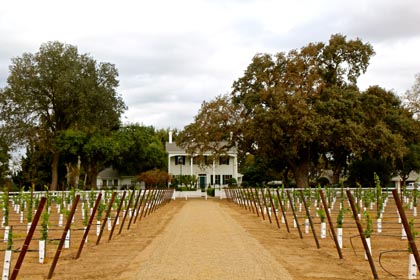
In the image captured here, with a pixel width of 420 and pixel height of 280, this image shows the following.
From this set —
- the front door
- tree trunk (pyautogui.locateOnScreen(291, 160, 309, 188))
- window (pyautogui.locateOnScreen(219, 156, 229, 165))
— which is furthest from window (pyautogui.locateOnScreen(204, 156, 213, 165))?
the front door

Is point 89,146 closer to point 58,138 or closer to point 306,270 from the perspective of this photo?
point 58,138

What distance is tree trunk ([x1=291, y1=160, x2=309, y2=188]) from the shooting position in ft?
137

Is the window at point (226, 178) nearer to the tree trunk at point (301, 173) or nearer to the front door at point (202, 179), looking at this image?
the front door at point (202, 179)

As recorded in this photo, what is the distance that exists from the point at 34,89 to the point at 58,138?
436cm

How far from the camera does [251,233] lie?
15.8 meters

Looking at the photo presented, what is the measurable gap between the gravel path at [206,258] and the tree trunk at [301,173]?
87.3 feet

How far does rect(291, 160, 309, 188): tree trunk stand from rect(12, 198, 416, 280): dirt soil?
25676mm

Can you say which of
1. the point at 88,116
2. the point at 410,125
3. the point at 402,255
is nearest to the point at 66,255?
the point at 402,255

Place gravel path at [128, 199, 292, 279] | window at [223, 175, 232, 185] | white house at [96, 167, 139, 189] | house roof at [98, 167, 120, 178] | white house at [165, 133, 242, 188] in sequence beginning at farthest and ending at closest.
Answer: house roof at [98, 167, 120, 178] → white house at [96, 167, 139, 189] → window at [223, 175, 232, 185] → white house at [165, 133, 242, 188] → gravel path at [128, 199, 292, 279]

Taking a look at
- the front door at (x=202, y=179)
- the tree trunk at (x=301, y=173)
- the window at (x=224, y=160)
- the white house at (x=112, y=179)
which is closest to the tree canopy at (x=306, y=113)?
the tree trunk at (x=301, y=173)

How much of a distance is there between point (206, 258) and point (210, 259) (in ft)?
0.48

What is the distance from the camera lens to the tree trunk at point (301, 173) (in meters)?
41.6

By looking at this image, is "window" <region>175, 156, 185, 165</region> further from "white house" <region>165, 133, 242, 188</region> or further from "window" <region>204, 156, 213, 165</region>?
"window" <region>204, 156, 213, 165</region>

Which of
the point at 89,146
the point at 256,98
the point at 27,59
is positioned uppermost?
the point at 27,59
